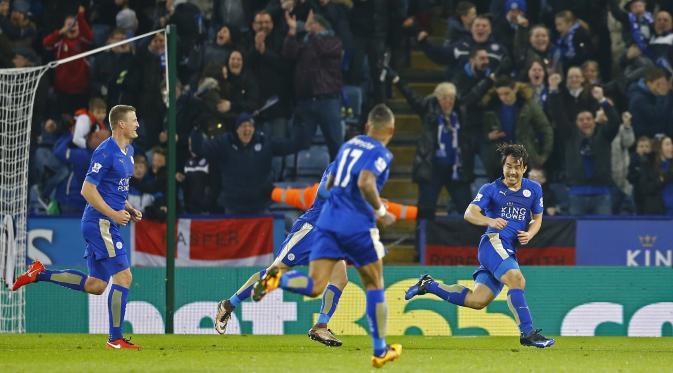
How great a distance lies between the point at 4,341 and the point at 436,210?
25.1 ft

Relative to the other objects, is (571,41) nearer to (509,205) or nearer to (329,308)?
(509,205)

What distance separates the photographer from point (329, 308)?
12547mm

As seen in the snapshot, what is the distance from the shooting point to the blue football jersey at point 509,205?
41.1ft

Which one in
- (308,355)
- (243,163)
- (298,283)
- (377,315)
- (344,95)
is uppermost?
(344,95)

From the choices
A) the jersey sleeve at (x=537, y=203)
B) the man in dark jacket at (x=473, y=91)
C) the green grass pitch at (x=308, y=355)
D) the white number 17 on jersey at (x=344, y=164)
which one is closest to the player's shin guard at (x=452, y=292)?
the green grass pitch at (x=308, y=355)

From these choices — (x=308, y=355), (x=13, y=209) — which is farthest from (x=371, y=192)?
(x=13, y=209)

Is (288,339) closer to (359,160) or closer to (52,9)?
(359,160)

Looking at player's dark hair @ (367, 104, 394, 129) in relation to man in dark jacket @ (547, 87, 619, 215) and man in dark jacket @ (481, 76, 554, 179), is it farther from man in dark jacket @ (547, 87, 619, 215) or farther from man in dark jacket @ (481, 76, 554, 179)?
man in dark jacket @ (547, 87, 619, 215)

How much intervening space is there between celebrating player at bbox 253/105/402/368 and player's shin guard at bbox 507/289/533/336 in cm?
261

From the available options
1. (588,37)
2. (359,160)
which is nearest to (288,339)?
(359,160)

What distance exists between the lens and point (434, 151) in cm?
1828

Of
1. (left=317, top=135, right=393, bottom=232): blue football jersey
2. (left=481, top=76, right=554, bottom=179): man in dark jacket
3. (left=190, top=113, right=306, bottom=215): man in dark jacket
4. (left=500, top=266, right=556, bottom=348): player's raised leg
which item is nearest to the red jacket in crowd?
(left=190, top=113, right=306, bottom=215): man in dark jacket

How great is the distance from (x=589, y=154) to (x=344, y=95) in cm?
365

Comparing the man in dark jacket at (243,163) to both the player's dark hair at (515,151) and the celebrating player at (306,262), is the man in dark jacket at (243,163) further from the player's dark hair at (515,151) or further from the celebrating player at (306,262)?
the player's dark hair at (515,151)
